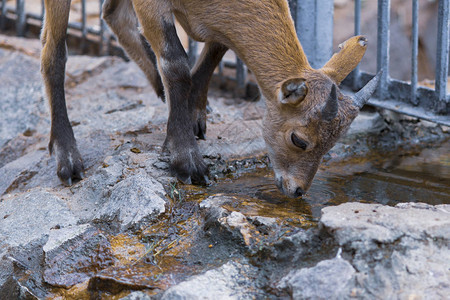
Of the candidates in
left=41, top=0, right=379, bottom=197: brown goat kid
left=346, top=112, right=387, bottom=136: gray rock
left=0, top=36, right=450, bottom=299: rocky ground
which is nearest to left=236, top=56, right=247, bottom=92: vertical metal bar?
left=346, top=112, right=387, bottom=136: gray rock

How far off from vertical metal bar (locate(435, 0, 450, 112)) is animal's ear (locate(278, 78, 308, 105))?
1.63 m

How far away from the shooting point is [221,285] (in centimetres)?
286

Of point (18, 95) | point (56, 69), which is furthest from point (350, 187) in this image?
point (18, 95)

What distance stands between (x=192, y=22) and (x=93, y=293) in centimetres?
229

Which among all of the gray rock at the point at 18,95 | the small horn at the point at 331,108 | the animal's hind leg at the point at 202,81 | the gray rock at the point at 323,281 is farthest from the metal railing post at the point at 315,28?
the gray rock at the point at 323,281

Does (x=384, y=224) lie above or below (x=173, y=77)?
below

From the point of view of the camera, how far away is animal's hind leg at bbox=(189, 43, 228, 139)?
5.07m

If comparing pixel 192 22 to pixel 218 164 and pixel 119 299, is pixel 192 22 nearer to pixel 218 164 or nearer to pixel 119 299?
pixel 218 164

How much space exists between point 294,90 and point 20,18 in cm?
682

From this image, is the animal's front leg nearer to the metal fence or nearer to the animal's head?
the animal's head

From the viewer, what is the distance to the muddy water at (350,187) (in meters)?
3.74

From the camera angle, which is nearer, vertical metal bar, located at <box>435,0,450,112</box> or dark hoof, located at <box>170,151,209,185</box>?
dark hoof, located at <box>170,151,209,185</box>

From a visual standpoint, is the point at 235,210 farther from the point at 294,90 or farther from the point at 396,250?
the point at 396,250

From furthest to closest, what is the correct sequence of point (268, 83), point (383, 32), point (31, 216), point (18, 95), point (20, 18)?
point (20, 18), point (18, 95), point (383, 32), point (268, 83), point (31, 216)
